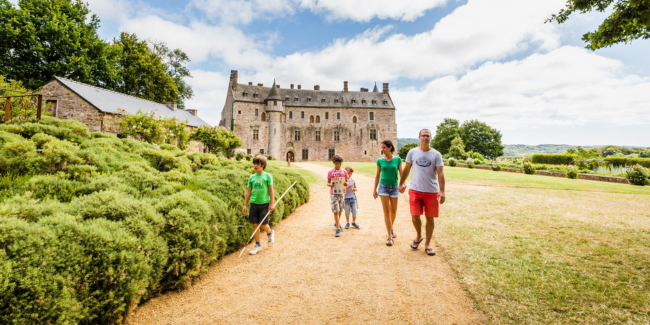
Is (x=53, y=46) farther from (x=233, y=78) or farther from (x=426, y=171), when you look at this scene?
(x=426, y=171)

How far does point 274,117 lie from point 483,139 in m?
47.0

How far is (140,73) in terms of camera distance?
30.6 m

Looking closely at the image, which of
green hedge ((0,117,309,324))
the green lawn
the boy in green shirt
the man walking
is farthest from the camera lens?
the boy in green shirt

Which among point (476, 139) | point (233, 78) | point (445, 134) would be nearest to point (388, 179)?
point (233, 78)

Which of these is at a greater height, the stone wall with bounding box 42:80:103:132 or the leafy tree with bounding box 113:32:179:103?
the leafy tree with bounding box 113:32:179:103

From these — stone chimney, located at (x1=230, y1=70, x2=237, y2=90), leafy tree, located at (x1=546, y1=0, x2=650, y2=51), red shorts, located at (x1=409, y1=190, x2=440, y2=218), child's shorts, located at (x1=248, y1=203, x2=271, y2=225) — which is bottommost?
child's shorts, located at (x1=248, y1=203, x2=271, y2=225)

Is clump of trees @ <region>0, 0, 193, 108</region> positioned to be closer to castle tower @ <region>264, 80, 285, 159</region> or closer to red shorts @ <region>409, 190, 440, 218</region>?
castle tower @ <region>264, 80, 285, 159</region>

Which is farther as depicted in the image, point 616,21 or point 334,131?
point 334,131

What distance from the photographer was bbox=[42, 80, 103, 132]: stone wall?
17.1m

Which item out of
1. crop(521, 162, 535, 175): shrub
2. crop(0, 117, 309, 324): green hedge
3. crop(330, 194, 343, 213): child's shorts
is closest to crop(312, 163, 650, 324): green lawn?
crop(330, 194, 343, 213): child's shorts

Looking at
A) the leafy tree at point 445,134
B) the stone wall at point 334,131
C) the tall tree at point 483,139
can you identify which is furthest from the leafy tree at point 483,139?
the stone wall at point 334,131

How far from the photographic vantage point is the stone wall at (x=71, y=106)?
1714 centimetres

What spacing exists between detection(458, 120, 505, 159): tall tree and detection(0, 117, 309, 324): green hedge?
61364 millimetres

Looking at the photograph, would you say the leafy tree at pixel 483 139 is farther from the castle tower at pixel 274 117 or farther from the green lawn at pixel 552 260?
the green lawn at pixel 552 260
